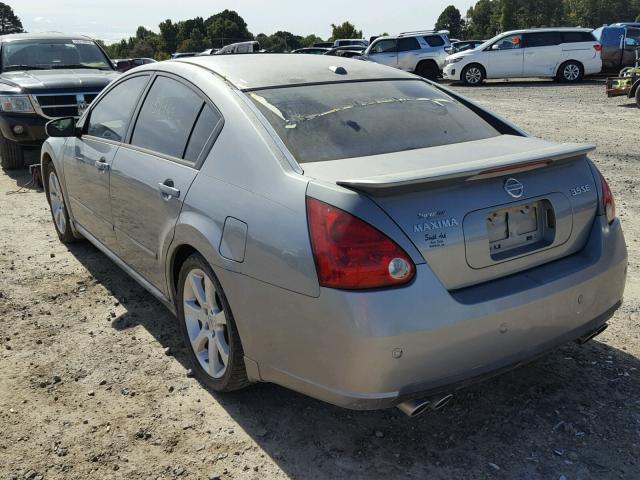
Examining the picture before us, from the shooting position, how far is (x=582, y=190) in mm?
2992

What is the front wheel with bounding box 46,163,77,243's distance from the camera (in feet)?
18.1

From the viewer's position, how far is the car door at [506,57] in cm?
2119

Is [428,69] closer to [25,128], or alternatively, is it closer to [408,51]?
[408,51]

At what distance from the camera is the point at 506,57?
840 inches

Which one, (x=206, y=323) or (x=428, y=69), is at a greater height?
(x=206, y=323)

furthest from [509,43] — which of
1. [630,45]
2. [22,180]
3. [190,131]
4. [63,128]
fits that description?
[190,131]

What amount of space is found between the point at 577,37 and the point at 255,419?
20770 mm

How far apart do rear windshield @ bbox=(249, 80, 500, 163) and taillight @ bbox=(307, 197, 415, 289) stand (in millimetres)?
535

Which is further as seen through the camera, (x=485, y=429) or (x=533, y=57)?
(x=533, y=57)

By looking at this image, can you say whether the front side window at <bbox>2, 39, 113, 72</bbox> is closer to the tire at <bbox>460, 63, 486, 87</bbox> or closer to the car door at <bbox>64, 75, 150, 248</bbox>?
the car door at <bbox>64, 75, 150, 248</bbox>

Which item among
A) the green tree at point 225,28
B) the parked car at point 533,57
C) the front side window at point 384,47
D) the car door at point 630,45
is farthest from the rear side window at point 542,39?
the green tree at point 225,28

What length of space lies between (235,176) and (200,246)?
380 millimetres

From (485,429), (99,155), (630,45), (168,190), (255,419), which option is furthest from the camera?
(630,45)

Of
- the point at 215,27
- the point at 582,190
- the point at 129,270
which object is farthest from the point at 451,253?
the point at 215,27
